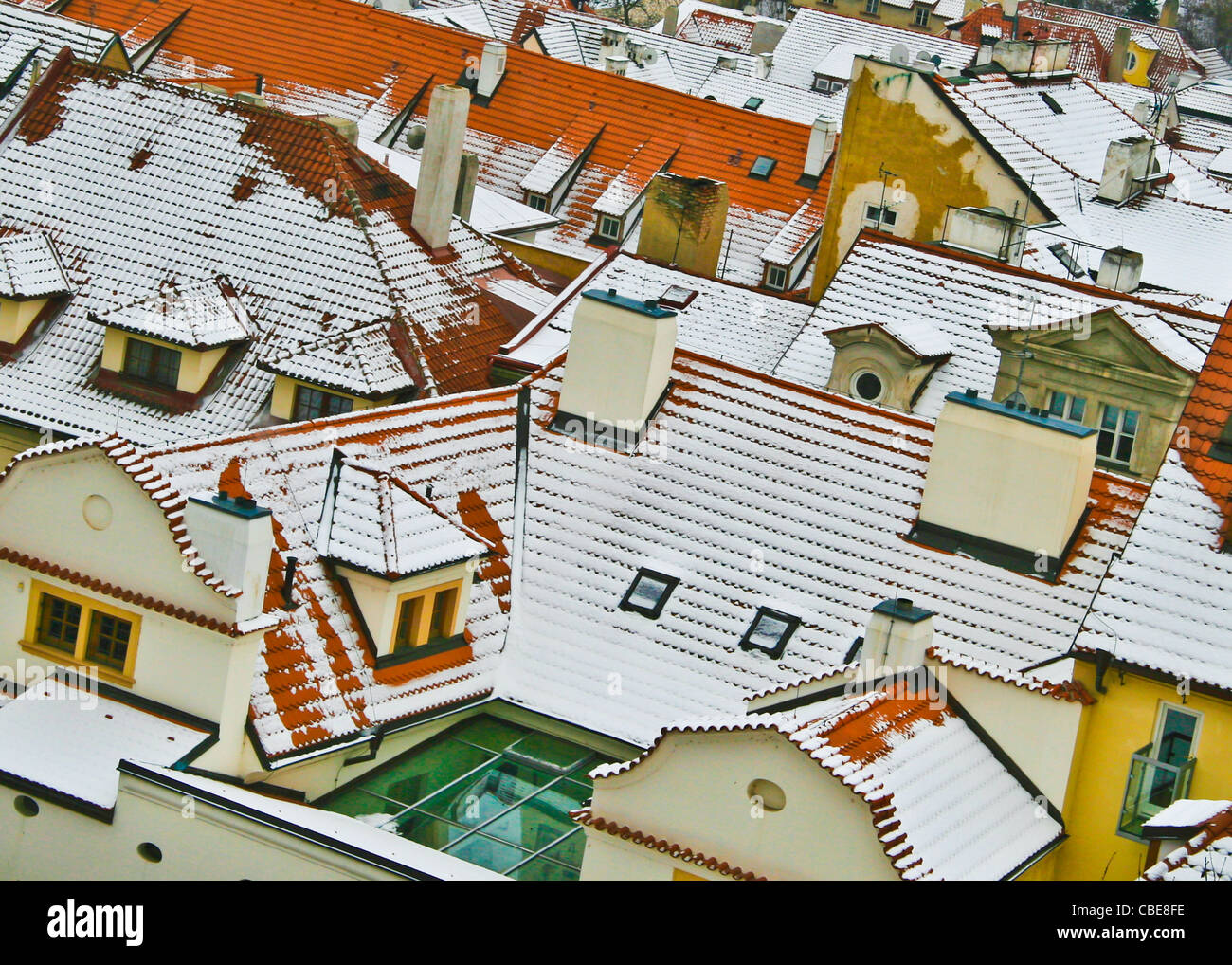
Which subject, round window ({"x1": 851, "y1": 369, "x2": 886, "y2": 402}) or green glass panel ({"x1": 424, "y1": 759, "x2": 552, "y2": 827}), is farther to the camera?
round window ({"x1": 851, "y1": 369, "x2": 886, "y2": 402})

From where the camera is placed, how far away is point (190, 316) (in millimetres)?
37625

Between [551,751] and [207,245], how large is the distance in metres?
15.4

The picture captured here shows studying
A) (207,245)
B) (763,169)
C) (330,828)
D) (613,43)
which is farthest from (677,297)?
(613,43)

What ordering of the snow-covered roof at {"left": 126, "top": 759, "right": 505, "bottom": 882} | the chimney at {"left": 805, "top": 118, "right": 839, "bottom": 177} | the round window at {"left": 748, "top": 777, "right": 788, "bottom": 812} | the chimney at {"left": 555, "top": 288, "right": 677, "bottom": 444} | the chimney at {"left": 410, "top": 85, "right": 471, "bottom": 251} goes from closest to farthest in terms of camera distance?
the round window at {"left": 748, "top": 777, "right": 788, "bottom": 812} → the snow-covered roof at {"left": 126, "top": 759, "right": 505, "bottom": 882} → the chimney at {"left": 555, "top": 288, "right": 677, "bottom": 444} → the chimney at {"left": 410, "top": 85, "right": 471, "bottom": 251} → the chimney at {"left": 805, "top": 118, "right": 839, "bottom": 177}

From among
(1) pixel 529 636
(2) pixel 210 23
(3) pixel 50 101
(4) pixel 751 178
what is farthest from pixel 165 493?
(2) pixel 210 23

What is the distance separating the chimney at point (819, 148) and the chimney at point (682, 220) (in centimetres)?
1380

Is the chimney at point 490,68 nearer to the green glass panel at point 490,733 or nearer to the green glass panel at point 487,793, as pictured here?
the green glass panel at point 490,733

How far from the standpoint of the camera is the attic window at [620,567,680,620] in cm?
2898

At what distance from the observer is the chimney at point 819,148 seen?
57500 mm

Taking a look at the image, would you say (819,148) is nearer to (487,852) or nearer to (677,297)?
(677,297)

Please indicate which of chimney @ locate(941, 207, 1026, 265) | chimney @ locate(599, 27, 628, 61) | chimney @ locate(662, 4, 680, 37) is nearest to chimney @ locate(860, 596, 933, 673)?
chimney @ locate(941, 207, 1026, 265)

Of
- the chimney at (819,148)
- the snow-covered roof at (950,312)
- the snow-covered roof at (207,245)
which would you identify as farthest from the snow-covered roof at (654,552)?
the chimney at (819,148)

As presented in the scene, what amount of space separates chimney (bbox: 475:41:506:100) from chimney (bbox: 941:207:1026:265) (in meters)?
20.7

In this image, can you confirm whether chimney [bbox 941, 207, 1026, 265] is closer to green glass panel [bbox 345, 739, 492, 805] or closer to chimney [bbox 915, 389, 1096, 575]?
chimney [bbox 915, 389, 1096, 575]
